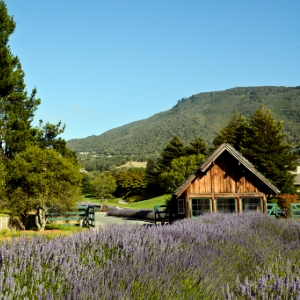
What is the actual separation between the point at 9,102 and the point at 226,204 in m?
18.2

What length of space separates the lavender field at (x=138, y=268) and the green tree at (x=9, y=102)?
21.9 metres

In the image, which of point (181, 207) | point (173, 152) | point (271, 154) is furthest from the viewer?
point (173, 152)

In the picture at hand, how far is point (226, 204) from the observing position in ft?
71.8

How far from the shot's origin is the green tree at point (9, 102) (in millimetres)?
24372

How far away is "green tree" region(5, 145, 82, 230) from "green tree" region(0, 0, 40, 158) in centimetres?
404

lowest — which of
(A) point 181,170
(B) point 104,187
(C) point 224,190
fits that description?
(B) point 104,187

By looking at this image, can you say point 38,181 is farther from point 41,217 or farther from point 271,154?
point 271,154

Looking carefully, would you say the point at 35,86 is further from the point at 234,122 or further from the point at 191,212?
the point at 234,122

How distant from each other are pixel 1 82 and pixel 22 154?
17.9 ft

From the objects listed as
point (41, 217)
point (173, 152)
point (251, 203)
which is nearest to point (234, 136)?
point (173, 152)

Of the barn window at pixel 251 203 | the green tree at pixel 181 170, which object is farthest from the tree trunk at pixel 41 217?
the green tree at pixel 181 170

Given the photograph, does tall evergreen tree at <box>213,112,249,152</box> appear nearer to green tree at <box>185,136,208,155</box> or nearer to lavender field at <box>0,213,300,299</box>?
green tree at <box>185,136,208,155</box>

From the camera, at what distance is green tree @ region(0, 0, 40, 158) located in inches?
960

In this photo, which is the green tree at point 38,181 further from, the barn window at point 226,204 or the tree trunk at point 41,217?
the barn window at point 226,204
